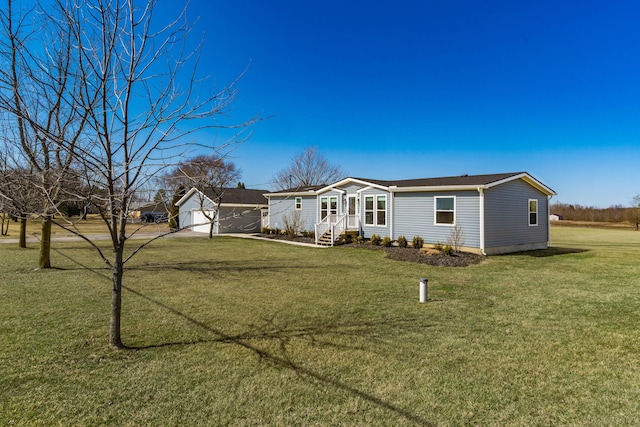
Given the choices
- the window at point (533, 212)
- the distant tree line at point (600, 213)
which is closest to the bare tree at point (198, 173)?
the window at point (533, 212)

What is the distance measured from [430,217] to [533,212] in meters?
5.44

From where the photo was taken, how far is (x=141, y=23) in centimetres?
367

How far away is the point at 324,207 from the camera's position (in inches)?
816

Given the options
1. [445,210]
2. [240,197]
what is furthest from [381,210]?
[240,197]

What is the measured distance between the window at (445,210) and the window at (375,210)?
297 cm

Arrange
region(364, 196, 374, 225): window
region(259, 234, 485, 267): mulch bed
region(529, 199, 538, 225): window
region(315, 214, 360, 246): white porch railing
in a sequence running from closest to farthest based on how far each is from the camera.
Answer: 1. region(259, 234, 485, 267): mulch bed
2. region(529, 199, 538, 225): window
3. region(364, 196, 374, 225): window
4. region(315, 214, 360, 246): white porch railing

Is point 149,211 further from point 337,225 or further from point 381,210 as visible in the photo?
point 337,225

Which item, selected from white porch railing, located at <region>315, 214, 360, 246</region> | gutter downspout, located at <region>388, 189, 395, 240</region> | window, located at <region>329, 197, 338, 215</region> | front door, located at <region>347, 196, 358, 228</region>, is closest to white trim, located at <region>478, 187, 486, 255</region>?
gutter downspout, located at <region>388, 189, 395, 240</region>

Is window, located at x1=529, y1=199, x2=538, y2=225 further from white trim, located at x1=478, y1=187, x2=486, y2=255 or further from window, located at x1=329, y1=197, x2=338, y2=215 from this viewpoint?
window, located at x1=329, y1=197, x2=338, y2=215

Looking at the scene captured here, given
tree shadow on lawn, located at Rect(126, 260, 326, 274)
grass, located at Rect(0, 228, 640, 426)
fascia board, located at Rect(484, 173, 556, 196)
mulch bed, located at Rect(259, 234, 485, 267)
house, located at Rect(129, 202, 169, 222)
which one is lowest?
grass, located at Rect(0, 228, 640, 426)

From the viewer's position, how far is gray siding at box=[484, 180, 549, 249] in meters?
13.9

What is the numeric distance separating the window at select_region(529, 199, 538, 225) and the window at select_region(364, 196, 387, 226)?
6.84 meters

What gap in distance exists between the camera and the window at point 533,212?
1602 cm

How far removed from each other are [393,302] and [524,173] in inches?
472
